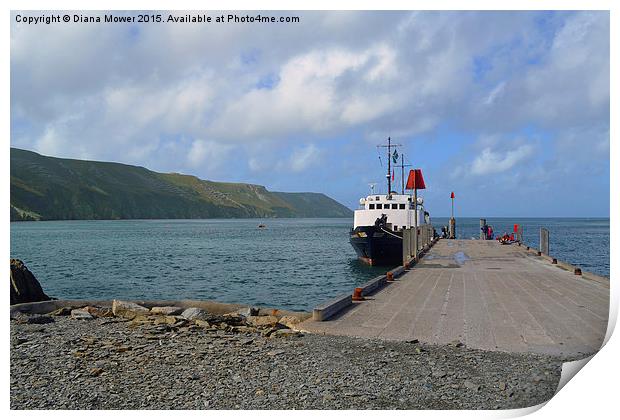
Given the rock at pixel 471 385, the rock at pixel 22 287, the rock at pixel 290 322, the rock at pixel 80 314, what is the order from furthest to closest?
the rock at pixel 22 287 → the rock at pixel 80 314 → the rock at pixel 290 322 → the rock at pixel 471 385

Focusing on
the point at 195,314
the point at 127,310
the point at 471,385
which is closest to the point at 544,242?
the point at 195,314

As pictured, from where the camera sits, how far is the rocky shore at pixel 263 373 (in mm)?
5516

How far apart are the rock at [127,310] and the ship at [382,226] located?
2105 centimetres

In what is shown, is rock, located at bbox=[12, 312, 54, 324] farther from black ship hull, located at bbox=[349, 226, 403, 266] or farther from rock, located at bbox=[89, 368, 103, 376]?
black ship hull, located at bbox=[349, 226, 403, 266]

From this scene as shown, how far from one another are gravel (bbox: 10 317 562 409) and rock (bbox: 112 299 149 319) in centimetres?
284

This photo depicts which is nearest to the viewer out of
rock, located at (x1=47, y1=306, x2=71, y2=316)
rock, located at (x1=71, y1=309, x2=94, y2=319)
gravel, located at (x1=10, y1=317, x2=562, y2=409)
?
gravel, located at (x1=10, y1=317, x2=562, y2=409)

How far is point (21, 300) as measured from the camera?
43.2ft

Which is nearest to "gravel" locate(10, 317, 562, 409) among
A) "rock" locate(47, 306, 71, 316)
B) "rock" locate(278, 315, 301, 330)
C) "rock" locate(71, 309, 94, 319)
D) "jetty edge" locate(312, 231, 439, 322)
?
"rock" locate(278, 315, 301, 330)

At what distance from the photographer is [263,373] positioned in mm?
6188

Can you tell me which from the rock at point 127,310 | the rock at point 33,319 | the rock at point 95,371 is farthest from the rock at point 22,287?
the rock at point 95,371

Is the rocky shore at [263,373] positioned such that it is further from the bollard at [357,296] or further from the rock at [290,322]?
the bollard at [357,296]

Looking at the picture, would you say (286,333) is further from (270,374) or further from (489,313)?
(489,313)

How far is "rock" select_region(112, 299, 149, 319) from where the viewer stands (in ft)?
35.1

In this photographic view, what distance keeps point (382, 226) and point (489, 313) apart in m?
23.6
